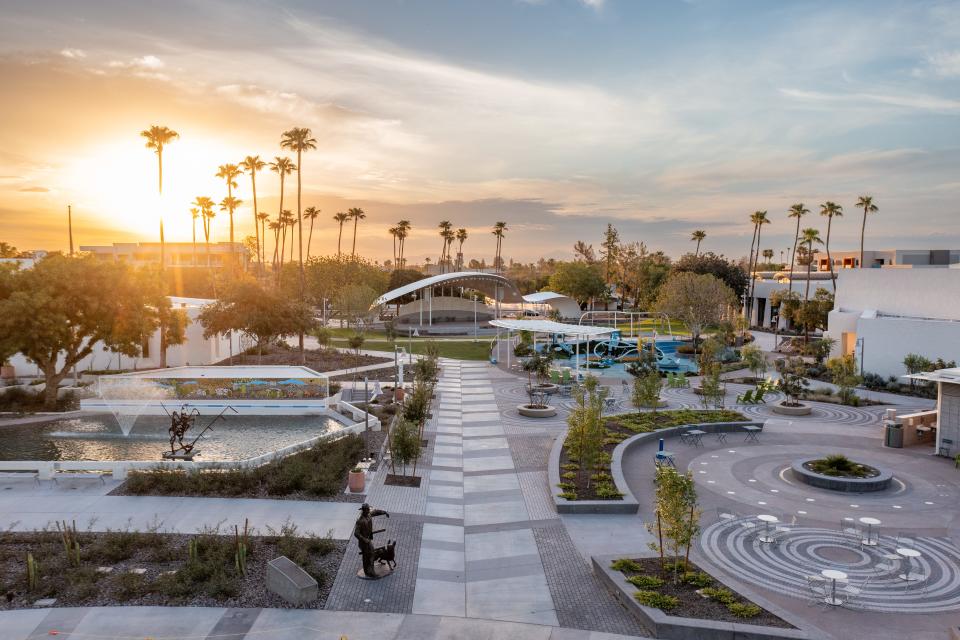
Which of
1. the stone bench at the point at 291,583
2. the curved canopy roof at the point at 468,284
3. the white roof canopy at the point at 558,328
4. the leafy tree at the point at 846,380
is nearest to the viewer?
the stone bench at the point at 291,583

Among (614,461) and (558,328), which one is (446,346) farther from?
(614,461)

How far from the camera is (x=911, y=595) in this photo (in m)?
12.3

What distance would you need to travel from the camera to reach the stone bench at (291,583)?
37.9 ft

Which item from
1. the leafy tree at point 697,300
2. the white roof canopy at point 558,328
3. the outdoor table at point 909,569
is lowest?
the outdoor table at point 909,569

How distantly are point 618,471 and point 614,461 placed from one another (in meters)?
1.15

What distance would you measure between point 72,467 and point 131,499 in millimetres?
3100

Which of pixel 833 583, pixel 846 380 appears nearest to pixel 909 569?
pixel 833 583

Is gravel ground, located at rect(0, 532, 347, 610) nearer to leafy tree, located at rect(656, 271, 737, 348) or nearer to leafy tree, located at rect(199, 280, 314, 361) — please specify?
leafy tree, located at rect(199, 280, 314, 361)

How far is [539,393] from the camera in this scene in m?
33.4

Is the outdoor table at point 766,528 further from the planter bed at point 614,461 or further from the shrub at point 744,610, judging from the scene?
the shrub at point 744,610

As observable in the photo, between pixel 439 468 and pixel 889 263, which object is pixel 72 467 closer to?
pixel 439 468

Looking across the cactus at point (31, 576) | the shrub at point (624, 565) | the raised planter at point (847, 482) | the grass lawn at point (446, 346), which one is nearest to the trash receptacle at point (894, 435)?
the raised planter at point (847, 482)

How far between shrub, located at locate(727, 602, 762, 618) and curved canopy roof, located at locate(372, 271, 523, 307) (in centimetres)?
5711

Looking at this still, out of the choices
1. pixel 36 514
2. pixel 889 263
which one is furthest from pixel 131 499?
pixel 889 263
